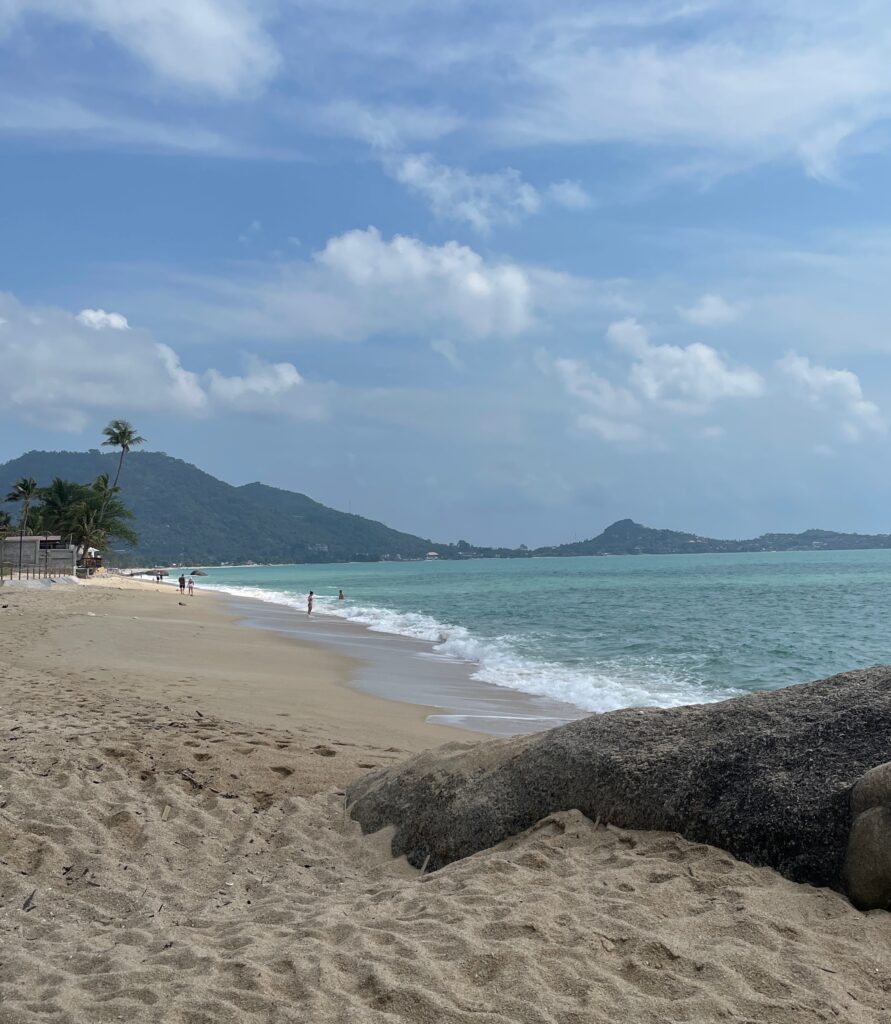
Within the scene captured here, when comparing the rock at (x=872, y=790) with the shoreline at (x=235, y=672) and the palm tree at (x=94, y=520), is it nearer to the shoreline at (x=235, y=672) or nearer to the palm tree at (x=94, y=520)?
the shoreline at (x=235, y=672)

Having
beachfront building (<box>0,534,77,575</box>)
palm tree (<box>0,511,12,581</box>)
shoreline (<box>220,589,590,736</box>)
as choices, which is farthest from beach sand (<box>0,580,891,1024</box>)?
beachfront building (<box>0,534,77,575</box>)

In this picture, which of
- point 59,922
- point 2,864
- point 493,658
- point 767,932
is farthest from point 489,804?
point 493,658

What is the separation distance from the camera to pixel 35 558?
49250 mm

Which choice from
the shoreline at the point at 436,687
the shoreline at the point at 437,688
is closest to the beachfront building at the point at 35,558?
the shoreline at the point at 436,687

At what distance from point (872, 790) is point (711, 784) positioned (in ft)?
2.64

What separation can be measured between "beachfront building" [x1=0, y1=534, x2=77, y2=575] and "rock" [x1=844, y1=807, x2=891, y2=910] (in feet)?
158

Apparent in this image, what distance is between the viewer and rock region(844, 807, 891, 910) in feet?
11.7

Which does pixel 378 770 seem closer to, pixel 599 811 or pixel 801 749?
pixel 599 811

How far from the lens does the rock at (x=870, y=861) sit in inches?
141

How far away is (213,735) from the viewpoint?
787cm

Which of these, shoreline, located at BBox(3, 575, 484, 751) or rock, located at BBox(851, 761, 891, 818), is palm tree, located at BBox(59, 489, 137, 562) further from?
rock, located at BBox(851, 761, 891, 818)

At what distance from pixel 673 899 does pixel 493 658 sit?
16084mm

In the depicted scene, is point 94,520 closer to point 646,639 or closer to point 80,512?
point 80,512

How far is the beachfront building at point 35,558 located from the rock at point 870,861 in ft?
158
